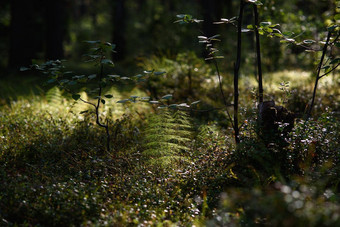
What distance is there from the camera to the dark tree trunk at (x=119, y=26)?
564 inches

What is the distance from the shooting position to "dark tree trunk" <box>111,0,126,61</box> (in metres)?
14.3

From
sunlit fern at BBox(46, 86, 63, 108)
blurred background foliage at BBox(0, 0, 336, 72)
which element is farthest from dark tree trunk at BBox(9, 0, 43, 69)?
sunlit fern at BBox(46, 86, 63, 108)

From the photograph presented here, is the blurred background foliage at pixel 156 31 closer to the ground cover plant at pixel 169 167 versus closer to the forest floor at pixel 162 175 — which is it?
the ground cover plant at pixel 169 167

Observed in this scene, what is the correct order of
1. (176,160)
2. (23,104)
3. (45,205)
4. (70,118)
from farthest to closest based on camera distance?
(23,104) → (70,118) → (176,160) → (45,205)

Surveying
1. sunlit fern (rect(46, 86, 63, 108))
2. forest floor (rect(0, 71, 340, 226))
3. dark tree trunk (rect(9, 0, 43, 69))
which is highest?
dark tree trunk (rect(9, 0, 43, 69))

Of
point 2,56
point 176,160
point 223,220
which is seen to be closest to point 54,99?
point 176,160

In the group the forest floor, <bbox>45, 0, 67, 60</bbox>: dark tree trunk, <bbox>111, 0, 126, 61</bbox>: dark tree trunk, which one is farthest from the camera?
<bbox>111, 0, 126, 61</bbox>: dark tree trunk

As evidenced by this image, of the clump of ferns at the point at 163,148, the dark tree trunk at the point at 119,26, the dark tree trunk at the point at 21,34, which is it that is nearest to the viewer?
the clump of ferns at the point at 163,148

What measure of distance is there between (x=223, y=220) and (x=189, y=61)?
18.4 feet

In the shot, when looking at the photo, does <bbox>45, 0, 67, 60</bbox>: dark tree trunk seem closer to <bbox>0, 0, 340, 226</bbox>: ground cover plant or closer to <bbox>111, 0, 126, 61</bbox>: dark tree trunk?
<bbox>111, 0, 126, 61</bbox>: dark tree trunk

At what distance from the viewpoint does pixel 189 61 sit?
764 centimetres

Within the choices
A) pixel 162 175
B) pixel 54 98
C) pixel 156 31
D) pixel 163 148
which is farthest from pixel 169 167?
pixel 156 31

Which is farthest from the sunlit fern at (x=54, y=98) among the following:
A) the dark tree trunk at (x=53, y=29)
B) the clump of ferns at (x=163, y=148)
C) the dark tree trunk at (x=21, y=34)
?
the dark tree trunk at (x=53, y=29)

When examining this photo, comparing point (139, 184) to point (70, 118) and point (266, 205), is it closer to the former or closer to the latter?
point (266, 205)
